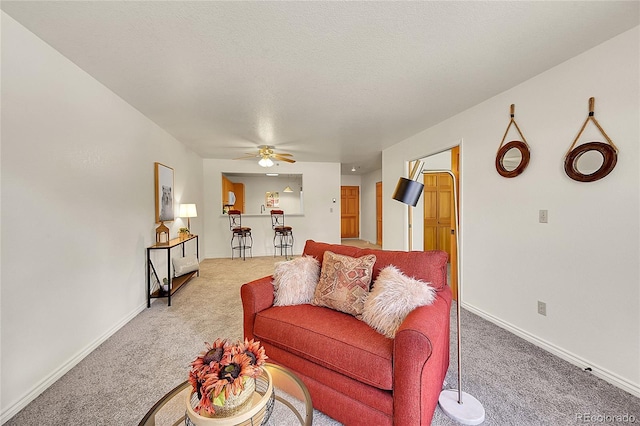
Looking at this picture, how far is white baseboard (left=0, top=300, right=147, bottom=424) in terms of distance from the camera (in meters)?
1.45

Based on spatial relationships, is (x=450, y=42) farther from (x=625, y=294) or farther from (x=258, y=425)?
(x=258, y=425)

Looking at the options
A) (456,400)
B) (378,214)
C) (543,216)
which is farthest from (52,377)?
(378,214)

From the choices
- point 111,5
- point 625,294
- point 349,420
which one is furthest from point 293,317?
point 625,294

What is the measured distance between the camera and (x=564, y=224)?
1.99 metres

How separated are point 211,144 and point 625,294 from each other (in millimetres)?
5253

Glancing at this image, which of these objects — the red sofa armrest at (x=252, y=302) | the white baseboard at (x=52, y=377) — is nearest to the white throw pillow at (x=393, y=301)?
the red sofa armrest at (x=252, y=302)

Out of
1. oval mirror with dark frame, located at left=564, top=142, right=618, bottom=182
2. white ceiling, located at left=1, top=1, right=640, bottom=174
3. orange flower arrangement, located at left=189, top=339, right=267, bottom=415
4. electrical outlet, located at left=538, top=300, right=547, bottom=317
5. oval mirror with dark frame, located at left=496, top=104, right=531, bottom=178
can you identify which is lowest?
electrical outlet, located at left=538, top=300, right=547, bottom=317

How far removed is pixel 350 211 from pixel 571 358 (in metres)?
6.54

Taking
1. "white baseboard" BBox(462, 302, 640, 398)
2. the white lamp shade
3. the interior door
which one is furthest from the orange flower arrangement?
the interior door

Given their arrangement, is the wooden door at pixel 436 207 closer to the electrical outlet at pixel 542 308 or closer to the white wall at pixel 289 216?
the white wall at pixel 289 216

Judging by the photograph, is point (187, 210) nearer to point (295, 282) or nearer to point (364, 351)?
point (295, 282)

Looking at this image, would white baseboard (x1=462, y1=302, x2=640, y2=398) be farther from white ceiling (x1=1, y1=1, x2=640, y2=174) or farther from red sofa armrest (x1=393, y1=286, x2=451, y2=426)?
white ceiling (x1=1, y1=1, x2=640, y2=174)

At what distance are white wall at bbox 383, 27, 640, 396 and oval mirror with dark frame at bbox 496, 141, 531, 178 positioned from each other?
6cm

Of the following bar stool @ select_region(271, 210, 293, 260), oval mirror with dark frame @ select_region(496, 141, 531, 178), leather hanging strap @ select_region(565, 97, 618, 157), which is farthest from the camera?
bar stool @ select_region(271, 210, 293, 260)
